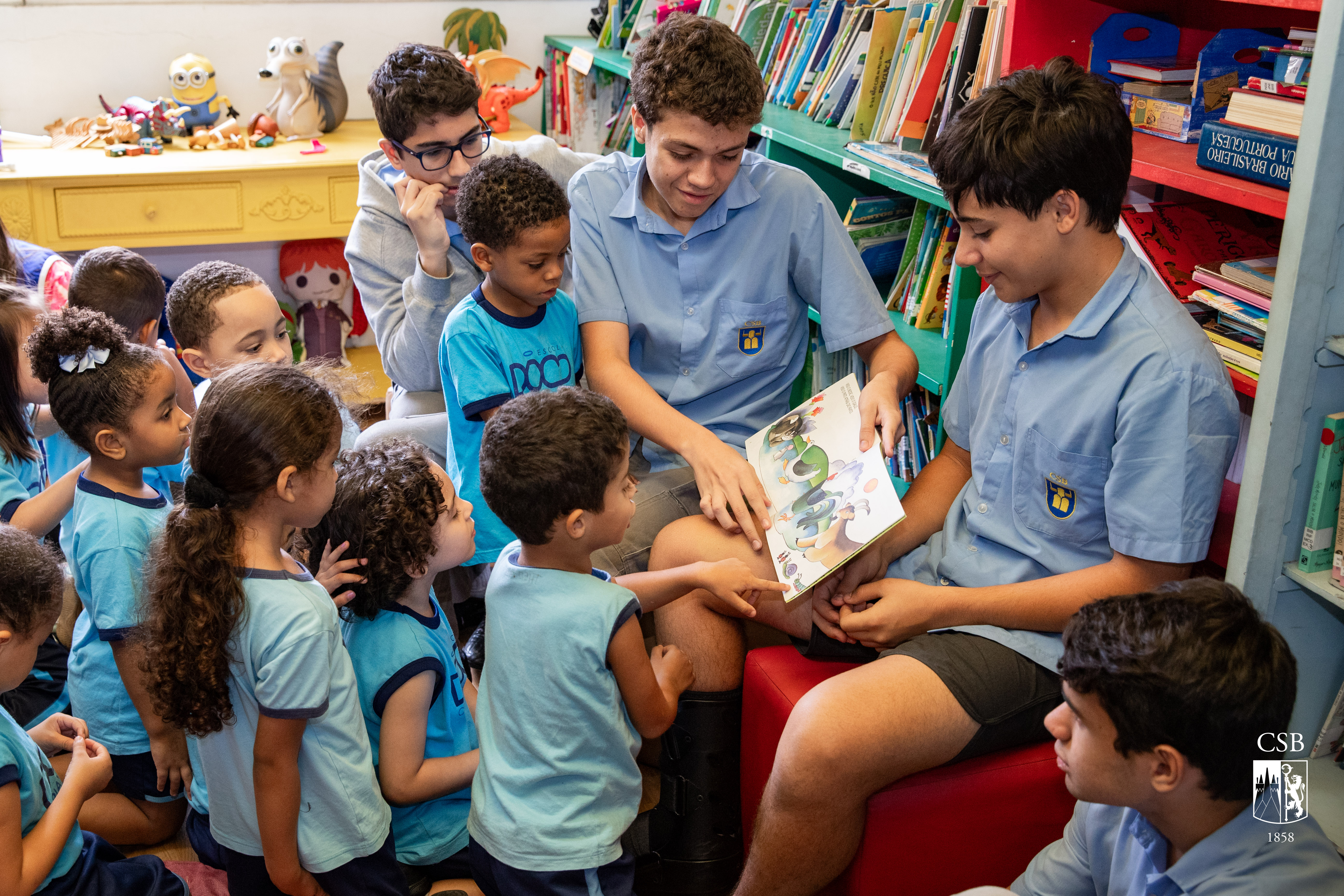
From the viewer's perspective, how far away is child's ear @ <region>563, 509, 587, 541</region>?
1321 mm

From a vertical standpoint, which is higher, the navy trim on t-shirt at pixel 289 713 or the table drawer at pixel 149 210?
the table drawer at pixel 149 210

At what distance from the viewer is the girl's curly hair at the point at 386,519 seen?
A: 4.73 ft

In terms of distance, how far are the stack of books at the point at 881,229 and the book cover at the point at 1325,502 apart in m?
1.22

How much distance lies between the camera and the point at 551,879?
A: 1377 millimetres

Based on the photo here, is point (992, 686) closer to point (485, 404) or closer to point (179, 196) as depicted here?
point (485, 404)

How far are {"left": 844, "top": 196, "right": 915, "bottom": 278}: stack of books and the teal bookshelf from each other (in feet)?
0.17

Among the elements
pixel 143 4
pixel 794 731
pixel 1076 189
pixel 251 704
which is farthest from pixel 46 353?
pixel 143 4

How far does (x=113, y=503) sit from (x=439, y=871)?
0.73 meters

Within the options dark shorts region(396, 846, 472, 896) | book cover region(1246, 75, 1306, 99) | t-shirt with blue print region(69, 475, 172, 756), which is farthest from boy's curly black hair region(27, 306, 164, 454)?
book cover region(1246, 75, 1306, 99)

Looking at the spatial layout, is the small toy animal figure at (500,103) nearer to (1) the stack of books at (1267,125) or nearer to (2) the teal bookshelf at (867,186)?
(2) the teal bookshelf at (867,186)

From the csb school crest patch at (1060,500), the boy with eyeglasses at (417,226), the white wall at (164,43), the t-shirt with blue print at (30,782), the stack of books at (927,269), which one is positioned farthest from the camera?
the white wall at (164,43)

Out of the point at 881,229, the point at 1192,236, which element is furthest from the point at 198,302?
the point at 1192,236

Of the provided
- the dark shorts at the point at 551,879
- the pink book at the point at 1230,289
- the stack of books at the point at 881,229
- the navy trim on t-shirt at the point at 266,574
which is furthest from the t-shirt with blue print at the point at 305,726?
the stack of books at the point at 881,229

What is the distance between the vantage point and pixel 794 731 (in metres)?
1.36
